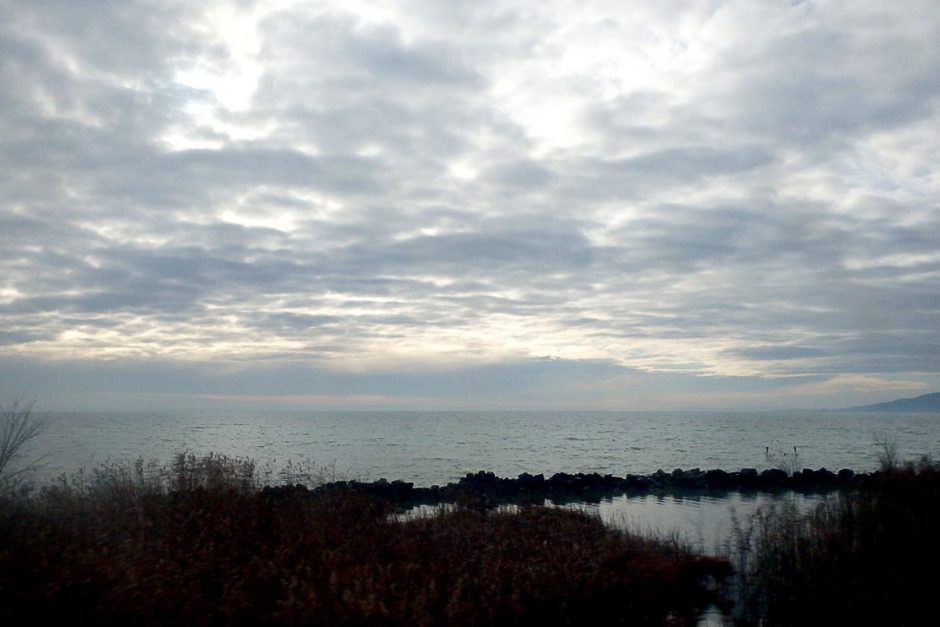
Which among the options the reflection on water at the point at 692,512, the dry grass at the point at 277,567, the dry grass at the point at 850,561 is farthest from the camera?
the reflection on water at the point at 692,512

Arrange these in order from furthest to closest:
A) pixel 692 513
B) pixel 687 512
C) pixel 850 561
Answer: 1. pixel 687 512
2. pixel 692 513
3. pixel 850 561

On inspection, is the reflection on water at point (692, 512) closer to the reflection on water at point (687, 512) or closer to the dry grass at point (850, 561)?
the reflection on water at point (687, 512)

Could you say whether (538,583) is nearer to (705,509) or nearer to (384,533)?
(384,533)

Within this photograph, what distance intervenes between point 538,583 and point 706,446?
67555mm

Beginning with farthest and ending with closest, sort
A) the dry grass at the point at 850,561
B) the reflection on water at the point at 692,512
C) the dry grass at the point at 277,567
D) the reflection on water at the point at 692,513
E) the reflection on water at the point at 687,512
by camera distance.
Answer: the reflection on water at the point at 692,512
the reflection on water at the point at 687,512
the reflection on water at the point at 692,513
the dry grass at the point at 850,561
the dry grass at the point at 277,567

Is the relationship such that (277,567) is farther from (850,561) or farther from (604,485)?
(604,485)

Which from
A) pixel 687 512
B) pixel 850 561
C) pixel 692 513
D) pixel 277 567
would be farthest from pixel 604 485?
pixel 277 567

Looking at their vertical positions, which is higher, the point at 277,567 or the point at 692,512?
the point at 277,567

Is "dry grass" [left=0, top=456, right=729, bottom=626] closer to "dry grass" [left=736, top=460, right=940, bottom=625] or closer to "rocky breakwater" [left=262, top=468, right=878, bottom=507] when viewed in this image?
"dry grass" [left=736, top=460, right=940, bottom=625]

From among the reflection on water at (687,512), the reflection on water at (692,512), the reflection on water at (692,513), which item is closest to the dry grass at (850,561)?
the reflection on water at (692,513)

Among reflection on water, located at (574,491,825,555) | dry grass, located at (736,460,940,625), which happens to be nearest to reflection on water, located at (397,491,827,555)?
reflection on water, located at (574,491,825,555)

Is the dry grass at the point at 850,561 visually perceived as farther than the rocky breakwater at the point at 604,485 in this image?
No

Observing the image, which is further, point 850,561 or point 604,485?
point 604,485

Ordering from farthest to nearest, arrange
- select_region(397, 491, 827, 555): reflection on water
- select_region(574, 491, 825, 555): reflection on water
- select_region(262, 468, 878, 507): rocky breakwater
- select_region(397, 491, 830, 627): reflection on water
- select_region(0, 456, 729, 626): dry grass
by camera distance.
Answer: select_region(262, 468, 878, 507): rocky breakwater < select_region(574, 491, 825, 555): reflection on water < select_region(397, 491, 827, 555): reflection on water < select_region(397, 491, 830, 627): reflection on water < select_region(0, 456, 729, 626): dry grass
